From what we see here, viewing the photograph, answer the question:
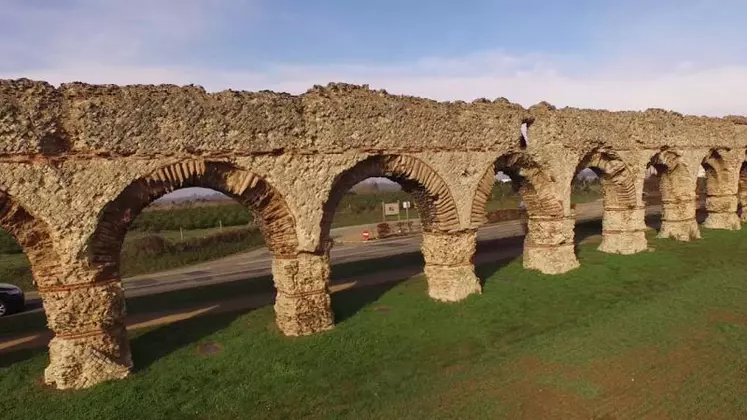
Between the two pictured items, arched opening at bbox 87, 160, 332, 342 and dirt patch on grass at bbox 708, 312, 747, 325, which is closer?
arched opening at bbox 87, 160, 332, 342

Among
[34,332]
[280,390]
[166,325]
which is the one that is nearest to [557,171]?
[280,390]

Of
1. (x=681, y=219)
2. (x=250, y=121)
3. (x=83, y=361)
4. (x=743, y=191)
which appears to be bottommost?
(x=83, y=361)

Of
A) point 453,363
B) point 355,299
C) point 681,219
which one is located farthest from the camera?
point 681,219

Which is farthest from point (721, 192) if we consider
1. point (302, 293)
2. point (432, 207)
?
point (302, 293)

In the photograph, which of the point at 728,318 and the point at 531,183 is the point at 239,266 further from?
the point at 728,318

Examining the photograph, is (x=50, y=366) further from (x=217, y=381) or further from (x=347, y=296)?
(x=347, y=296)

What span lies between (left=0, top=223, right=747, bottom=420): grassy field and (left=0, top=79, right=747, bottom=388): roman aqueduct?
32.1 inches

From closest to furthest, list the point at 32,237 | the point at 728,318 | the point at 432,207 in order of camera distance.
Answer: the point at 32,237 < the point at 728,318 < the point at 432,207

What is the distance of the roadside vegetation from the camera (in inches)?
870

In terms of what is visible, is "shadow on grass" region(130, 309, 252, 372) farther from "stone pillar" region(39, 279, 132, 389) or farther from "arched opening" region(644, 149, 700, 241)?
"arched opening" region(644, 149, 700, 241)

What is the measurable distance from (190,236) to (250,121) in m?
24.0

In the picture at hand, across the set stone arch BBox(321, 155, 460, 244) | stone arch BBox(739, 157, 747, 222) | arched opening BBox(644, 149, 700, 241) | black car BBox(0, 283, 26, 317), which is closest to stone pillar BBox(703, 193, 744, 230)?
stone arch BBox(739, 157, 747, 222)

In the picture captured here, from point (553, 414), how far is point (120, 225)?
7.52m

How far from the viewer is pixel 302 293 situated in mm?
10297
